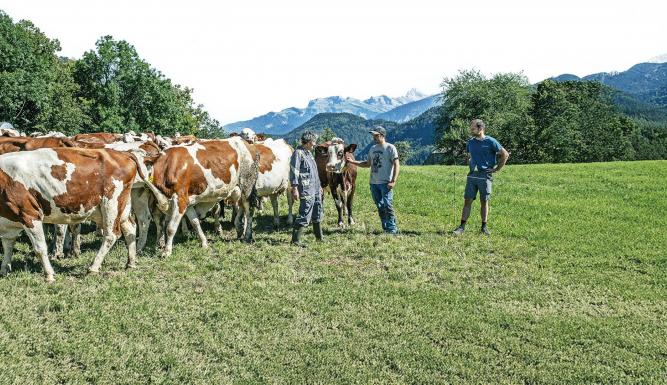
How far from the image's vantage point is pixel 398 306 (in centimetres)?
757

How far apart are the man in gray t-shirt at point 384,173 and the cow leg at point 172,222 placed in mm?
4413

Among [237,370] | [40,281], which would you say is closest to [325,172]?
[40,281]

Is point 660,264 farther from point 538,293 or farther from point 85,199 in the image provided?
point 85,199

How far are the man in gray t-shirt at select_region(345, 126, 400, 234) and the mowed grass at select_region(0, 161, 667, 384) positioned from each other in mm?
509

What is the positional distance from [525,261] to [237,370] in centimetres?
654

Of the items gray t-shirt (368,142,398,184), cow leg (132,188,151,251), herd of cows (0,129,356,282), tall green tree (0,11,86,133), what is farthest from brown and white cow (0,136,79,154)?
tall green tree (0,11,86,133)

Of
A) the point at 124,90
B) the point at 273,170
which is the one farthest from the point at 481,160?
the point at 124,90

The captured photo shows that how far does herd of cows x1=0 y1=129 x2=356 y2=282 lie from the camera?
8.09 metres

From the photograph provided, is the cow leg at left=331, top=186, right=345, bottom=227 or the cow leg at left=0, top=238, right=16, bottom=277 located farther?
the cow leg at left=331, top=186, right=345, bottom=227

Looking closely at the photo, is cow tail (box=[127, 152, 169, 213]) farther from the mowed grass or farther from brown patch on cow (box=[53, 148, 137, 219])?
the mowed grass

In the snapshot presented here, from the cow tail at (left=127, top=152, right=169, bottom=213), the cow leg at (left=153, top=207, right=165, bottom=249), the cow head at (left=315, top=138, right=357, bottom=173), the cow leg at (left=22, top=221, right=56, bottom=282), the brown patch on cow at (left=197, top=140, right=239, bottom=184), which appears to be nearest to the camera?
the cow leg at (left=22, top=221, right=56, bottom=282)

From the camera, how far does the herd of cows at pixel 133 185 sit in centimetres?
809

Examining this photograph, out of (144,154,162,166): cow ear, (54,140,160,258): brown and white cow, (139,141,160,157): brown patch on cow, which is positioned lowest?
(54,140,160,258): brown and white cow

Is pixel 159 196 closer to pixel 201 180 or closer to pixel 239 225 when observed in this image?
pixel 201 180
